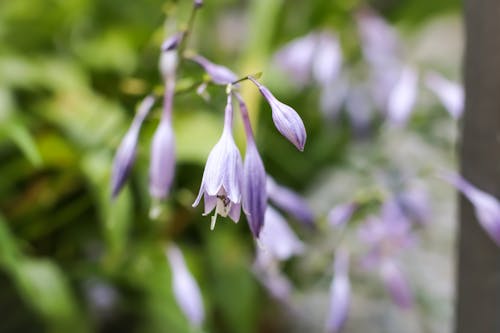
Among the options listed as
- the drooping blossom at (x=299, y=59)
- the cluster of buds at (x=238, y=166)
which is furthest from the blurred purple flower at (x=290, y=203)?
the drooping blossom at (x=299, y=59)

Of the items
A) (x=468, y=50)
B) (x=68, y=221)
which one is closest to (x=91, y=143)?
(x=68, y=221)

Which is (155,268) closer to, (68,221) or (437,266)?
(68,221)

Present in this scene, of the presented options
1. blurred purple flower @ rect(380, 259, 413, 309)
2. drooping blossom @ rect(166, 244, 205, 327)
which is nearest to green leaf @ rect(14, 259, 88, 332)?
drooping blossom @ rect(166, 244, 205, 327)

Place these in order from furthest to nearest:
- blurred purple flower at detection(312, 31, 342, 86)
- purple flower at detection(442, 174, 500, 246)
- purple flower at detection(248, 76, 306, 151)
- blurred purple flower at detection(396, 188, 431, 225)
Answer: blurred purple flower at detection(312, 31, 342, 86) → blurred purple flower at detection(396, 188, 431, 225) → purple flower at detection(442, 174, 500, 246) → purple flower at detection(248, 76, 306, 151)

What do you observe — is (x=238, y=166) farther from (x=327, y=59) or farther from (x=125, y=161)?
(x=327, y=59)

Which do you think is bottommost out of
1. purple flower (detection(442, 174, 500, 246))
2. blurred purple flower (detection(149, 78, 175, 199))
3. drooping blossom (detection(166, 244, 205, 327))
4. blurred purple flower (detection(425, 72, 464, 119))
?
drooping blossom (detection(166, 244, 205, 327))

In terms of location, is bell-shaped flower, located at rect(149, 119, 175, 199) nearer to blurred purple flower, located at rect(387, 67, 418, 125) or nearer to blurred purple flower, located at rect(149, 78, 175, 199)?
blurred purple flower, located at rect(149, 78, 175, 199)
